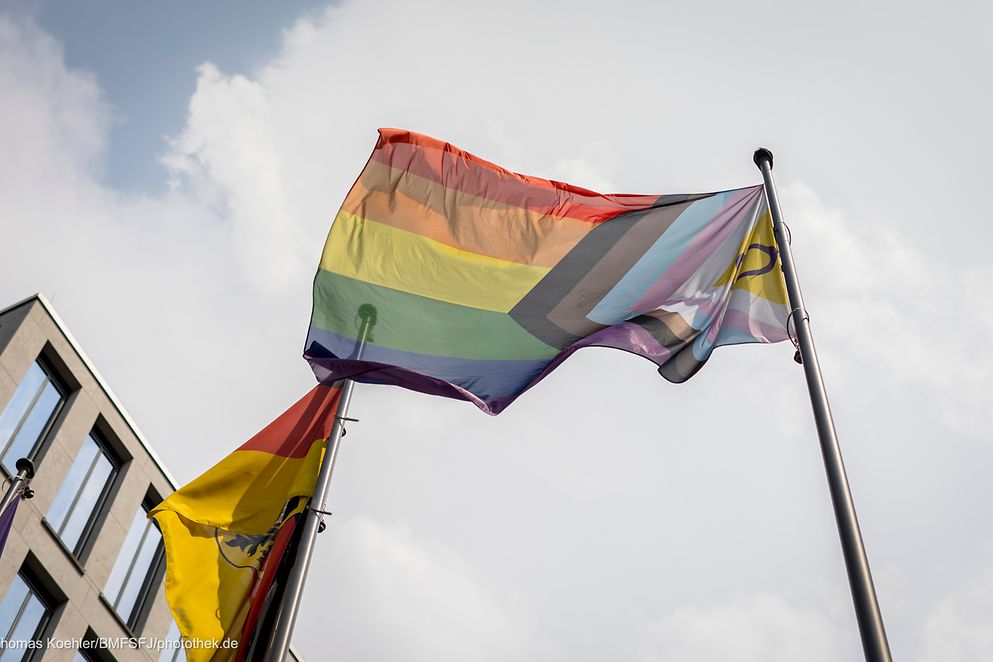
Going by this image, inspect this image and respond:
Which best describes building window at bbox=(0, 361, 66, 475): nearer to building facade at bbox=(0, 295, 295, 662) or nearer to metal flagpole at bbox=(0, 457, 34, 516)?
building facade at bbox=(0, 295, 295, 662)

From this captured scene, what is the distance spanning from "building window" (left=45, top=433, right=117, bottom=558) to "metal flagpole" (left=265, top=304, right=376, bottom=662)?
16.5 meters

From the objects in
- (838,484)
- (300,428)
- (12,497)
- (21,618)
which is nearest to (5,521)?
(12,497)

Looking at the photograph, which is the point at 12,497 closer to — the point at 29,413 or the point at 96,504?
the point at 29,413

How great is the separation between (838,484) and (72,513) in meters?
22.7

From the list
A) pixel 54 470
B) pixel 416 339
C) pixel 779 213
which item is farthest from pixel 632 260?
pixel 54 470

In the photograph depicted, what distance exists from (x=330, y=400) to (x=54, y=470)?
1572cm

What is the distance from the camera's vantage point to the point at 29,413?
23391mm

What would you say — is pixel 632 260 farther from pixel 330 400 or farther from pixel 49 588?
pixel 49 588

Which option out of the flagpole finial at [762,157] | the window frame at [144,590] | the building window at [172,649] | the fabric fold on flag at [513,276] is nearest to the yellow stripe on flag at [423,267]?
the fabric fold on flag at [513,276]

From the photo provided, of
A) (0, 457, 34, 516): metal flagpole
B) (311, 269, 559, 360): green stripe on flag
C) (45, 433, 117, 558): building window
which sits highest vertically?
(45, 433, 117, 558): building window

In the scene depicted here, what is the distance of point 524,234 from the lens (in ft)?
38.0

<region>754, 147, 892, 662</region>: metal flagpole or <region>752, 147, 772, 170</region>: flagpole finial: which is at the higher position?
<region>752, 147, 772, 170</region>: flagpole finial

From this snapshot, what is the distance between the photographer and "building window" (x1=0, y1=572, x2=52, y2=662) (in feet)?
70.4

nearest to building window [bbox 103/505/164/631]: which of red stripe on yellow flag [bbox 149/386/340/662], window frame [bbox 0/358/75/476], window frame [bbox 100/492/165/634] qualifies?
window frame [bbox 100/492/165/634]
